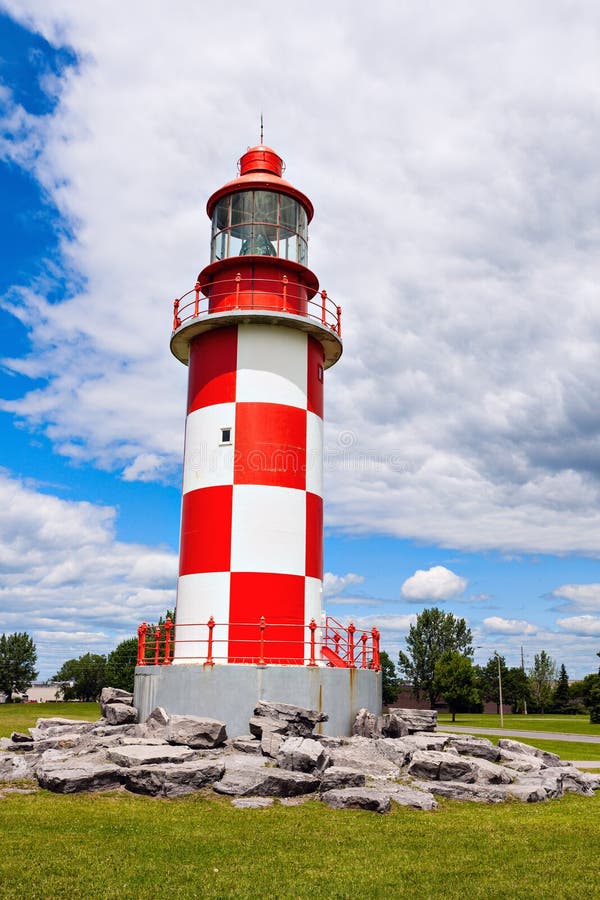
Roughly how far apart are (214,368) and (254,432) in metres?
1.98

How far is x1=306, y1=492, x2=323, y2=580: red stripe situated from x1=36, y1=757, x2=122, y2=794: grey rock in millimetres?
6835

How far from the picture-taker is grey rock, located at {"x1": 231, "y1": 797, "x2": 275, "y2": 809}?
11.2 m

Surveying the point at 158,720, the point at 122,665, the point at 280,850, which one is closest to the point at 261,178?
the point at 158,720

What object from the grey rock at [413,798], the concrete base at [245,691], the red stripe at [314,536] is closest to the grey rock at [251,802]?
the grey rock at [413,798]

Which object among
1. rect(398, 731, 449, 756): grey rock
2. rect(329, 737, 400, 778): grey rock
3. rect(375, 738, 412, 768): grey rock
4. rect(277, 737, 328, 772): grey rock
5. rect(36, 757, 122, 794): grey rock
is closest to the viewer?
rect(36, 757, 122, 794): grey rock

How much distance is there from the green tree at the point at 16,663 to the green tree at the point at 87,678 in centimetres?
526

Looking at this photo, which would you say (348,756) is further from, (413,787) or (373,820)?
(373,820)

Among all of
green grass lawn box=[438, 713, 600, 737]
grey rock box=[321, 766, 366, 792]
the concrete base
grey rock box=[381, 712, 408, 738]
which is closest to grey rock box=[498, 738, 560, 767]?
grey rock box=[381, 712, 408, 738]

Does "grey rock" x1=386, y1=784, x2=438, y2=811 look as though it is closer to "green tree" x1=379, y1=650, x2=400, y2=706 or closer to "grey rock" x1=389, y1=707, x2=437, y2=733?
"grey rock" x1=389, y1=707, x2=437, y2=733

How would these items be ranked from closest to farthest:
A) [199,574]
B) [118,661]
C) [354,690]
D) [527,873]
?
[527,873] → [354,690] → [199,574] → [118,661]

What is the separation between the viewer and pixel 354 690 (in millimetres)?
16375

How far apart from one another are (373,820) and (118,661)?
63059mm

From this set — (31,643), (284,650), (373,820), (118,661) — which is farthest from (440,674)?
(373,820)

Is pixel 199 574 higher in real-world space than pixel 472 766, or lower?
higher
